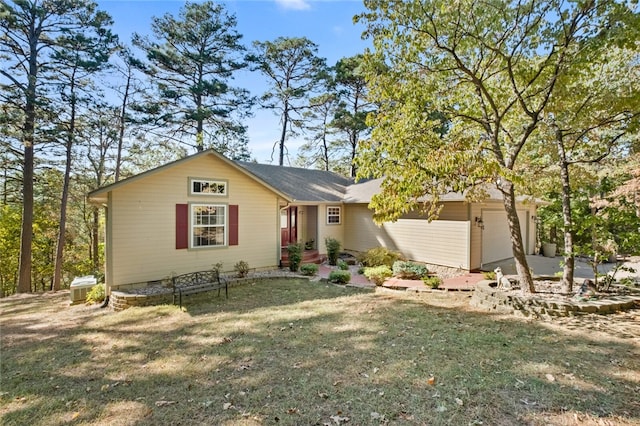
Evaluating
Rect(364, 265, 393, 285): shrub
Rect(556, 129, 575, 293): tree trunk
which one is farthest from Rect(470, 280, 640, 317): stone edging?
Rect(364, 265, 393, 285): shrub

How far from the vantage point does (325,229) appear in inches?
584

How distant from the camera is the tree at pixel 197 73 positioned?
17.7m

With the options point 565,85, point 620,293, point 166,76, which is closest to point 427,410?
point 620,293

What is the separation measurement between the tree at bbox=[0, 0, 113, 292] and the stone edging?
18.3 m

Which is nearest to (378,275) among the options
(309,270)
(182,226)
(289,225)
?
(309,270)

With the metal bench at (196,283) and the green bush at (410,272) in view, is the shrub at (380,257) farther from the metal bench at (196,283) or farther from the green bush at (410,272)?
the metal bench at (196,283)

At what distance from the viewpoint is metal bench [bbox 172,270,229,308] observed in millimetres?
8227

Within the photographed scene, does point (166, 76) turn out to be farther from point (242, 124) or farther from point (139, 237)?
point (139, 237)

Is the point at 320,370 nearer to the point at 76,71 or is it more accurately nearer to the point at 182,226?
the point at 182,226

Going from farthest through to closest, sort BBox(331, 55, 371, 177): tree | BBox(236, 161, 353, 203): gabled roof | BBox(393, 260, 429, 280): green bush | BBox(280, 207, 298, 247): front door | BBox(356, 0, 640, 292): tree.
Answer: BBox(331, 55, 371, 177): tree
BBox(236, 161, 353, 203): gabled roof
BBox(280, 207, 298, 247): front door
BBox(393, 260, 429, 280): green bush
BBox(356, 0, 640, 292): tree

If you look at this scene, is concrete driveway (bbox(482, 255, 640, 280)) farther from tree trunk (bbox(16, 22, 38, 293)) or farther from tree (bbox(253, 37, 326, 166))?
tree trunk (bbox(16, 22, 38, 293))

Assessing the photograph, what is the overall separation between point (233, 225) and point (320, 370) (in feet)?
24.2

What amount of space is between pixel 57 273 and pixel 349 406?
1828 centimetres

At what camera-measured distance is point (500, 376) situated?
389 centimetres
